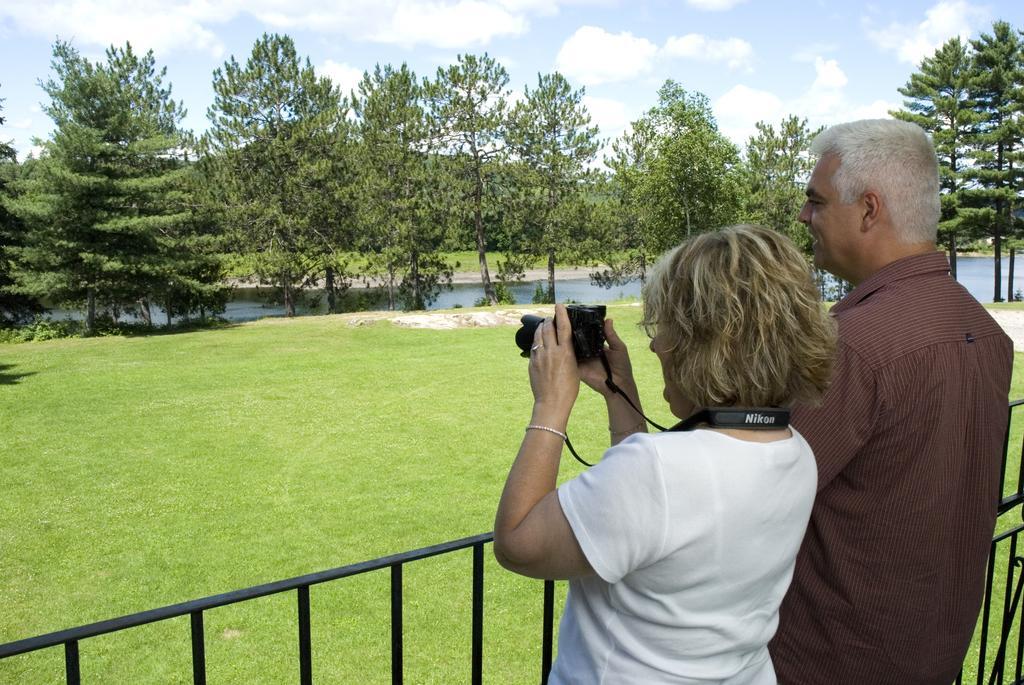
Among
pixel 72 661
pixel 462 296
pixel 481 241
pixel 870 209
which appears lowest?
pixel 462 296

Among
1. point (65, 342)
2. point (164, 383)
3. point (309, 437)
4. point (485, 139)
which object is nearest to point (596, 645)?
point (309, 437)

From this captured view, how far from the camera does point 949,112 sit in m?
28.2

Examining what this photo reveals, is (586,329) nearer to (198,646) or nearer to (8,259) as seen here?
(198,646)

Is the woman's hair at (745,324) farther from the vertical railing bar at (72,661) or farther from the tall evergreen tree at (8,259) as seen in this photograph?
the tall evergreen tree at (8,259)

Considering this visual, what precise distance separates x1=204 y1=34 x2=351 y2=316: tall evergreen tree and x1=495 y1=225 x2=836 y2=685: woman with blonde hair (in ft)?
85.4

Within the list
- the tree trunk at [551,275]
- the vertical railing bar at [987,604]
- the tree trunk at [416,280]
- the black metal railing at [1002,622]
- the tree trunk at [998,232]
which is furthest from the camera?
the tree trunk at [551,275]

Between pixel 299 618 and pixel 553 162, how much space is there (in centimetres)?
2821

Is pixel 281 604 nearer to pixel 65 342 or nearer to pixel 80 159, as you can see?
pixel 65 342

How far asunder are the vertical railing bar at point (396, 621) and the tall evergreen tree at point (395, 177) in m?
25.9

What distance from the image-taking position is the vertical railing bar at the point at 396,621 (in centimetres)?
146

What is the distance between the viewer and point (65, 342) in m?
19.3

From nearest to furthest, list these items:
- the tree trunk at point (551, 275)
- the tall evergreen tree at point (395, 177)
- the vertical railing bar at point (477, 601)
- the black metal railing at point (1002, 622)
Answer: the vertical railing bar at point (477, 601), the black metal railing at point (1002, 622), the tall evergreen tree at point (395, 177), the tree trunk at point (551, 275)

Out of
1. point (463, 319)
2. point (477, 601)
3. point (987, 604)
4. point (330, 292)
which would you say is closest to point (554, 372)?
point (477, 601)

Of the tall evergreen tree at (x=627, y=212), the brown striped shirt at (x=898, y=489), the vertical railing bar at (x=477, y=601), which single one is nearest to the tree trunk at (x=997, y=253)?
the tall evergreen tree at (x=627, y=212)
